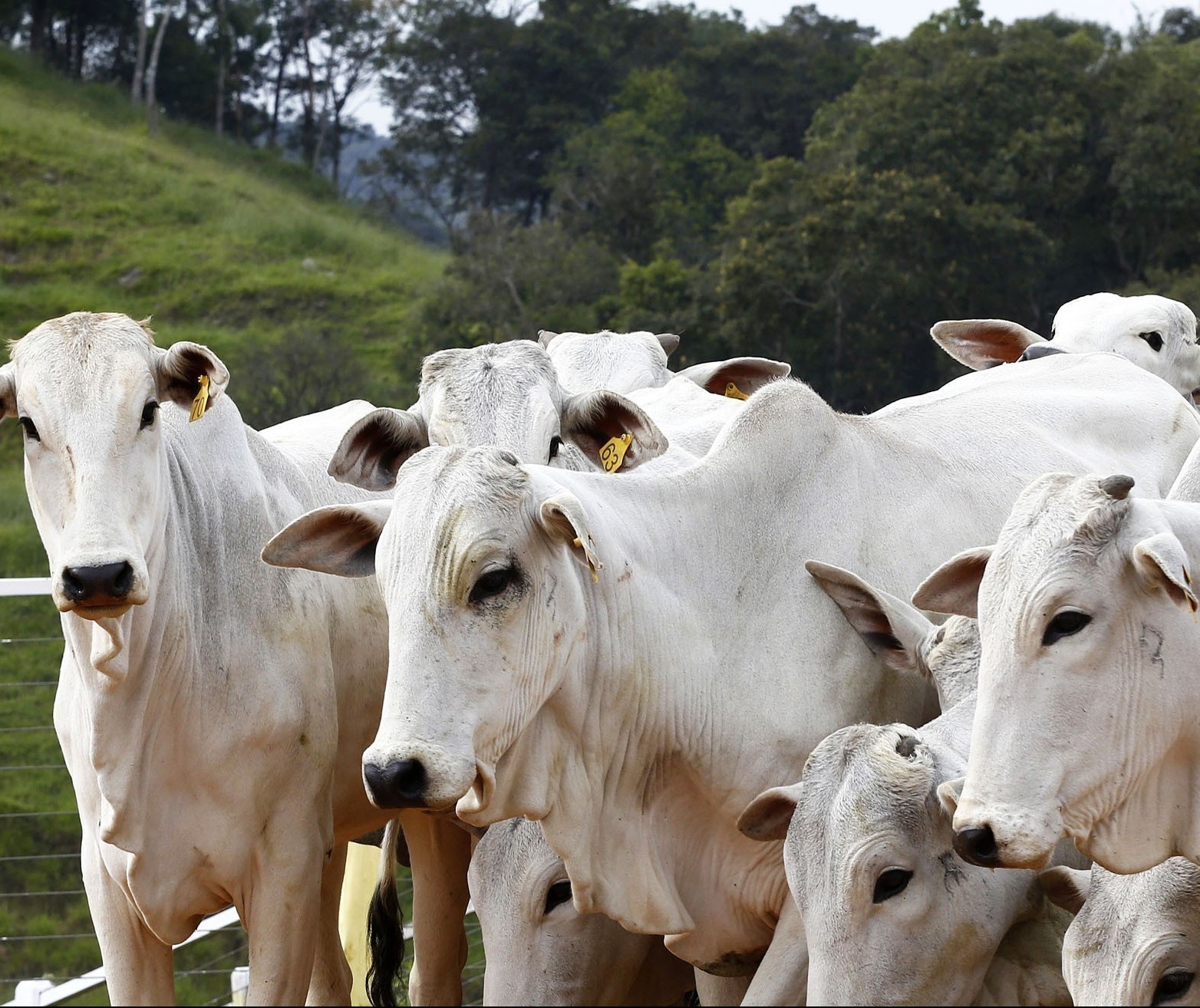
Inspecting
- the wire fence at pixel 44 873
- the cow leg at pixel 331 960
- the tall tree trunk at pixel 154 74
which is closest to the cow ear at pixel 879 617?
the cow leg at pixel 331 960

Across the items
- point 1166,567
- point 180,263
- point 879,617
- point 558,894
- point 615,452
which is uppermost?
point 1166,567

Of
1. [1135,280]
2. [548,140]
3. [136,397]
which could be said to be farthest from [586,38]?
[136,397]

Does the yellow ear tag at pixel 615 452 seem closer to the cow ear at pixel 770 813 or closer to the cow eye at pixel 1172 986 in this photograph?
the cow ear at pixel 770 813

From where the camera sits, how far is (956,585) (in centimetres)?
384

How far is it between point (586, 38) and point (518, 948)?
4470cm

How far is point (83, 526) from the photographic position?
423 cm

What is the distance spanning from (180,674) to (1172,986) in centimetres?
254

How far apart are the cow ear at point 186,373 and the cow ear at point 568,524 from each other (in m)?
1.20

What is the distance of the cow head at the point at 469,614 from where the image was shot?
3.62 meters

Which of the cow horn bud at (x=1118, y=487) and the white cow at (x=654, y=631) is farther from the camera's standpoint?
the white cow at (x=654, y=631)

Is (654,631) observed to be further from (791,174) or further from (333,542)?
(791,174)

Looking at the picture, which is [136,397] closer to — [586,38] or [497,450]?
[497,450]

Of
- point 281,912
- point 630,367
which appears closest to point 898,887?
point 281,912

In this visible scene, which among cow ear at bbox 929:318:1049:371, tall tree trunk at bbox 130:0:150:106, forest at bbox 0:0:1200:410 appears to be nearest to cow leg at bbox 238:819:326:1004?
cow ear at bbox 929:318:1049:371
